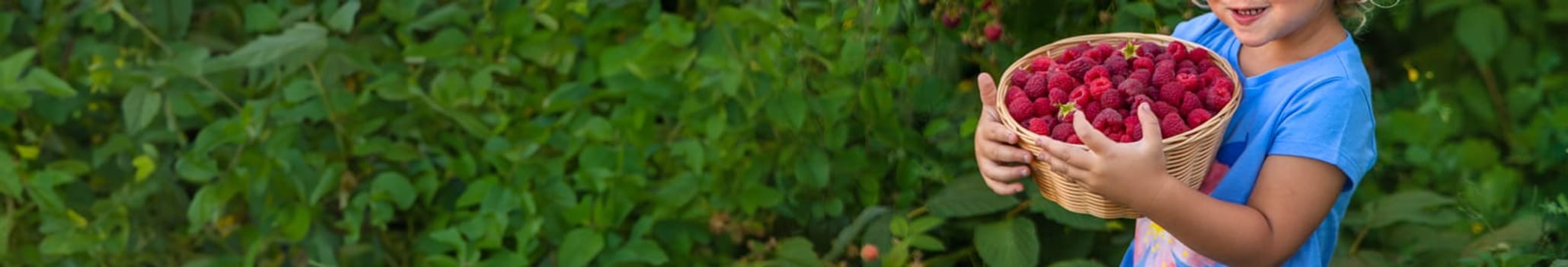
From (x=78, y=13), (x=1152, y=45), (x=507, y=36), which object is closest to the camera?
(x=1152, y=45)

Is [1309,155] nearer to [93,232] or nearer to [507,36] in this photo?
[507,36]

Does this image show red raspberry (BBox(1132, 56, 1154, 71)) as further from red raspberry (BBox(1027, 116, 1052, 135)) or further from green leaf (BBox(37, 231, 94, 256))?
green leaf (BBox(37, 231, 94, 256))

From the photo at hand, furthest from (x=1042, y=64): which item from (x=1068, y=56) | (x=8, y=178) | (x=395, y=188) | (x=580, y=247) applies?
(x=8, y=178)

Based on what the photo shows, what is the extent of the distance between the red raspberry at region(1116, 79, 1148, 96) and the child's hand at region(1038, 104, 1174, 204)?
0.03m

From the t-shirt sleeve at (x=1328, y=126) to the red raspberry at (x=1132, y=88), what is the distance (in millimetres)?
122

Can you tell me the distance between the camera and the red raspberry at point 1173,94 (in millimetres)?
1309

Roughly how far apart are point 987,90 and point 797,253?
1076mm

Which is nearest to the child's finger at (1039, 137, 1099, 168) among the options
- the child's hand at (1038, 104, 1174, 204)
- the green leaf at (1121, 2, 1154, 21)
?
the child's hand at (1038, 104, 1174, 204)

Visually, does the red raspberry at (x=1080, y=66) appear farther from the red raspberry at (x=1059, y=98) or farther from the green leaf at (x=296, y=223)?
the green leaf at (x=296, y=223)

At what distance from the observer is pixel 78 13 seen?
3004 millimetres

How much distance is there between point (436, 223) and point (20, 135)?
0.92 metres

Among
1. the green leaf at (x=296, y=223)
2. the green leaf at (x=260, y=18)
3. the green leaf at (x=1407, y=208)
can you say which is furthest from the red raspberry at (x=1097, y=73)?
the green leaf at (x=260, y=18)

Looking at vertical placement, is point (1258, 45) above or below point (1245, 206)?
above

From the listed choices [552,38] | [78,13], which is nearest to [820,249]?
[552,38]
